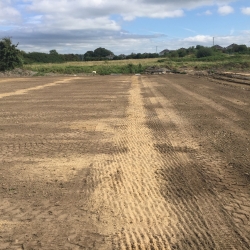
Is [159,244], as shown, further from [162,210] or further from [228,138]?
[228,138]

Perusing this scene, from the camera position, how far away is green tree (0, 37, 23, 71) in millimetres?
63812

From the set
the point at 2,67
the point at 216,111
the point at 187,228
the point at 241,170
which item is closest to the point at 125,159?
the point at 241,170

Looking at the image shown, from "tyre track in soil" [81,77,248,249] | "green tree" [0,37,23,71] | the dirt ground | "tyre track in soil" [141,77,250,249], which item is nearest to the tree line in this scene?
"green tree" [0,37,23,71]

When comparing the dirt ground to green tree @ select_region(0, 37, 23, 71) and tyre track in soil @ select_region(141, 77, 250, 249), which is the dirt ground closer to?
tyre track in soil @ select_region(141, 77, 250, 249)

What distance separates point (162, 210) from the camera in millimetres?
5305

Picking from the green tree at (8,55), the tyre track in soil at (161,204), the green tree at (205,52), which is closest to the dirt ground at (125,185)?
the tyre track in soil at (161,204)

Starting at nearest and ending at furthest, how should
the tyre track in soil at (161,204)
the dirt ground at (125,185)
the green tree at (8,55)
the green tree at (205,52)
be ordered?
the tyre track in soil at (161,204) < the dirt ground at (125,185) < the green tree at (8,55) < the green tree at (205,52)

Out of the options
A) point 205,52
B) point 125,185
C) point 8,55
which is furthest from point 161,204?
point 205,52

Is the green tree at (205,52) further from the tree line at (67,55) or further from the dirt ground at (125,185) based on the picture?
the dirt ground at (125,185)

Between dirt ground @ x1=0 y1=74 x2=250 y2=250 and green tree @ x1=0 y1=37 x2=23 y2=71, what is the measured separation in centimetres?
5485

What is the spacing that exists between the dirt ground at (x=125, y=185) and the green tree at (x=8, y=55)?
54.8 m

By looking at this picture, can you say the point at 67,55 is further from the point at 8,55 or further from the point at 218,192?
the point at 218,192

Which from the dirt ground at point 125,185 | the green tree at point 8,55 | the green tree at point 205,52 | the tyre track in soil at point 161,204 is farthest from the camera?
the green tree at point 205,52

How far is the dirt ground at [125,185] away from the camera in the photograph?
4.59 meters
